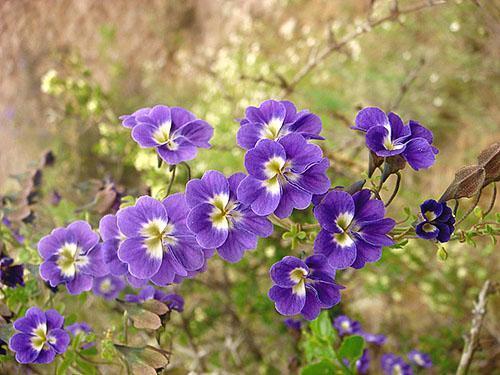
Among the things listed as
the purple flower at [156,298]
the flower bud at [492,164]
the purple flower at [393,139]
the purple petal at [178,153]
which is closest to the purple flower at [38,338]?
the purple flower at [156,298]

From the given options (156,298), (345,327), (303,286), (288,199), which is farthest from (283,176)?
(345,327)

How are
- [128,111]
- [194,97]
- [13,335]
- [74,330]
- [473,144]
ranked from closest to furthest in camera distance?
[13,335] < [74,330] < [473,144] < [128,111] < [194,97]

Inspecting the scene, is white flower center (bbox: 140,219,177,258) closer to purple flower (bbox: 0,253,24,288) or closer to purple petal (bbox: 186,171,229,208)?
purple petal (bbox: 186,171,229,208)

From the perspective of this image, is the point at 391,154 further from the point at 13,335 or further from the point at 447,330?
the point at 447,330

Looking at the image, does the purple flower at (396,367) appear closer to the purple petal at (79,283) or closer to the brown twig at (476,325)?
the brown twig at (476,325)

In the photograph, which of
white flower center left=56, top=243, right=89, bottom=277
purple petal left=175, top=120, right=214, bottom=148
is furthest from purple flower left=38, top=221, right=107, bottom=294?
purple petal left=175, top=120, right=214, bottom=148

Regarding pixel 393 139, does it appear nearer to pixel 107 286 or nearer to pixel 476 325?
pixel 476 325

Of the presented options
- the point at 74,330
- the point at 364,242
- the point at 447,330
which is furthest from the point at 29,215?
the point at 447,330
